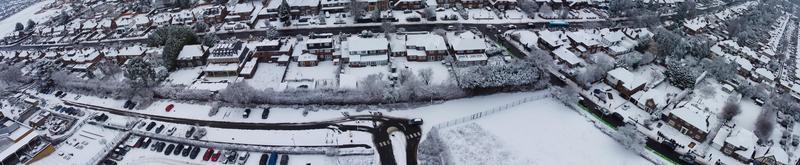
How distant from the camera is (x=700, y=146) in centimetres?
4119

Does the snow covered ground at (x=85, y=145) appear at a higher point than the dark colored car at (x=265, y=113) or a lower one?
lower

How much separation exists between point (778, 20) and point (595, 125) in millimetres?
72417

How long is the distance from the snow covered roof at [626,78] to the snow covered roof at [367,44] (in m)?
30.7

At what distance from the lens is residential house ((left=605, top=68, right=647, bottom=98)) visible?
1940 inches

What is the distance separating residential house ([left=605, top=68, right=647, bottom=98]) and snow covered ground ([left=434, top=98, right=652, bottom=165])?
8680 millimetres

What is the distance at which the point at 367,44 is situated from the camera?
57.8 m

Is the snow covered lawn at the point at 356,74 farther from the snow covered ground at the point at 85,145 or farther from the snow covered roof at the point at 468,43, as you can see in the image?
the snow covered ground at the point at 85,145

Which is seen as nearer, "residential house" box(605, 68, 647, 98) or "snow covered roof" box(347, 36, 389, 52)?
"residential house" box(605, 68, 647, 98)

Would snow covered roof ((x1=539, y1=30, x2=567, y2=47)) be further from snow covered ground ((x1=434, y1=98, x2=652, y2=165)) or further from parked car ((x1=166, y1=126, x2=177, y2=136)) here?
parked car ((x1=166, y1=126, x2=177, y2=136))

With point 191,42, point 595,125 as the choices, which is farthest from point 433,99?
point 191,42

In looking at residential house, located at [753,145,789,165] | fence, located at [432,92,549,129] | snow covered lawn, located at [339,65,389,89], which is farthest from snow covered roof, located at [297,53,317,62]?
residential house, located at [753,145,789,165]

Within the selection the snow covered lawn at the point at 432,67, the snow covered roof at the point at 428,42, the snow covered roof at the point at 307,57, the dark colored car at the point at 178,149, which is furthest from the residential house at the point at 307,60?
the dark colored car at the point at 178,149

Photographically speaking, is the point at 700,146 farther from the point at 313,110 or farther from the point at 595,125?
the point at 313,110

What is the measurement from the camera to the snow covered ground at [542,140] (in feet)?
129
